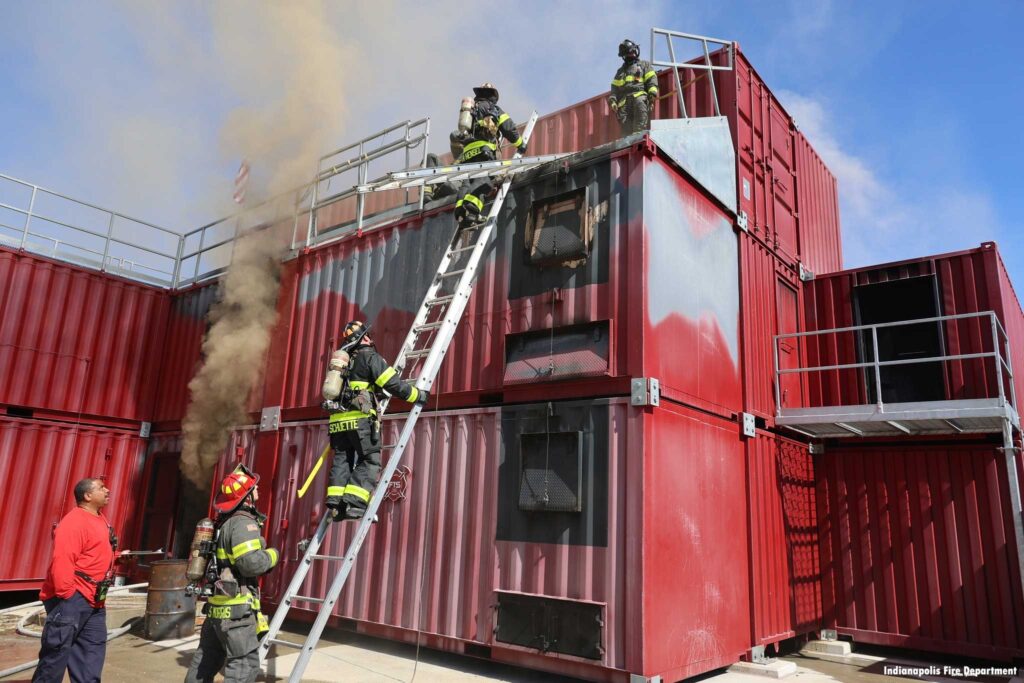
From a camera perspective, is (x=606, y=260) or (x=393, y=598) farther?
(x=393, y=598)

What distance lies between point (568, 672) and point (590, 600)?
0.79 m

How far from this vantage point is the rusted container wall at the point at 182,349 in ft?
43.7

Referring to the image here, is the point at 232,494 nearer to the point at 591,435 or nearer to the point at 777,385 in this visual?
the point at 591,435

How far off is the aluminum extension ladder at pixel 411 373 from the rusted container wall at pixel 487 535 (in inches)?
29.4

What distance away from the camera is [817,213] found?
13.4 meters

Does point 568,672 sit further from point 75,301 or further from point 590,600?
point 75,301

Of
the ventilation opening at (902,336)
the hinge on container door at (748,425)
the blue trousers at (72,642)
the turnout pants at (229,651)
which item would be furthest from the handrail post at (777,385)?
the blue trousers at (72,642)

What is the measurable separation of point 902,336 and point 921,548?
11.3 feet

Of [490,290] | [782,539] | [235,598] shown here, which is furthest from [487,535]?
[782,539]

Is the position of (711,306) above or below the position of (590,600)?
above

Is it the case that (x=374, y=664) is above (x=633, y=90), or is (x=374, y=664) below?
below

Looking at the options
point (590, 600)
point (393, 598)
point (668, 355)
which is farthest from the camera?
point (393, 598)

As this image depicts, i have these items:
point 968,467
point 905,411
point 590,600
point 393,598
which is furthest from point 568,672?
point 968,467

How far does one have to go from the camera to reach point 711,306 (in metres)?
→ 8.84
